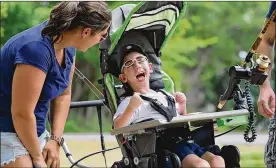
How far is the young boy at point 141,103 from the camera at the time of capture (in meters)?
2.59

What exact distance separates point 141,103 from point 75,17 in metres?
0.69

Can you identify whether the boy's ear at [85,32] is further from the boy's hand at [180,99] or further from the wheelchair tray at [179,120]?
the boy's hand at [180,99]

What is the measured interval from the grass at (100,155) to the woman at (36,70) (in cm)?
315

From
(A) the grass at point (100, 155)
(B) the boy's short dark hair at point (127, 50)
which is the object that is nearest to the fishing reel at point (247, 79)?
(B) the boy's short dark hair at point (127, 50)

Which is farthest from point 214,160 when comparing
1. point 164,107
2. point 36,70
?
point 36,70

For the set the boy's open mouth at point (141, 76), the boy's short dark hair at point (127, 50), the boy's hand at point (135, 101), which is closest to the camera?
the boy's hand at point (135, 101)

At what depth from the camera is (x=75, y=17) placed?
206 centimetres

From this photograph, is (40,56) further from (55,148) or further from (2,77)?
(55,148)

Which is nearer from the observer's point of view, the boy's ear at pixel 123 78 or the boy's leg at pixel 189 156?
the boy's leg at pixel 189 156

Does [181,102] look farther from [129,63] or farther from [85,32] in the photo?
[85,32]

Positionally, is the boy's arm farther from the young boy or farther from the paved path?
the paved path

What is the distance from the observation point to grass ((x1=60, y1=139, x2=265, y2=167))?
17.5 feet

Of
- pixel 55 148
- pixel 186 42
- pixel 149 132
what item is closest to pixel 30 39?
pixel 55 148

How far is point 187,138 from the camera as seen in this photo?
9.07ft
